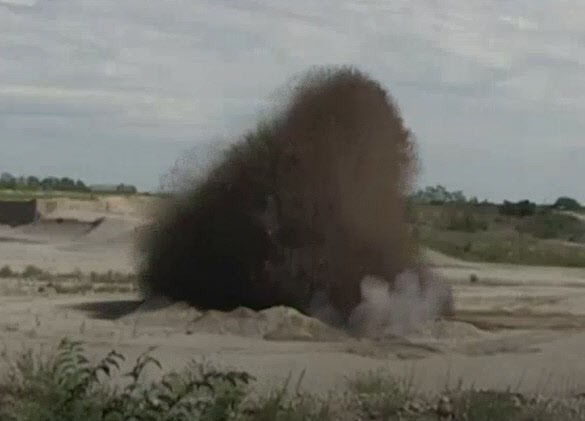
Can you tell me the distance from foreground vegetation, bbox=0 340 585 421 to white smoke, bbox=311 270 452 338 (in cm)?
784

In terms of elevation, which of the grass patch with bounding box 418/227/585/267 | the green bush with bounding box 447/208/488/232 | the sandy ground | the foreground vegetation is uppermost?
the green bush with bounding box 447/208/488/232

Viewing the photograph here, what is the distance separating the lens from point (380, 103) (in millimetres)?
23812

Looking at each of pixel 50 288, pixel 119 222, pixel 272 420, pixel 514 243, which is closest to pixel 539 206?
pixel 514 243

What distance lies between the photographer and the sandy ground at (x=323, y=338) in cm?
1777

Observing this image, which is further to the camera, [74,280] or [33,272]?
[33,272]

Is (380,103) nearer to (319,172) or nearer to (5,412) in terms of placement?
(319,172)

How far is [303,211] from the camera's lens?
22734 mm

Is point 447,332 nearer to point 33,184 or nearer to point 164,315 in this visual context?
point 164,315

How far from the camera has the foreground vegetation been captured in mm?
11039

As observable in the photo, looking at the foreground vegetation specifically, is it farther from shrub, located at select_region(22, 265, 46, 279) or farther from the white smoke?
shrub, located at select_region(22, 265, 46, 279)

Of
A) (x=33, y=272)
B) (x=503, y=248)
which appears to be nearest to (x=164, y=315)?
(x=33, y=272)

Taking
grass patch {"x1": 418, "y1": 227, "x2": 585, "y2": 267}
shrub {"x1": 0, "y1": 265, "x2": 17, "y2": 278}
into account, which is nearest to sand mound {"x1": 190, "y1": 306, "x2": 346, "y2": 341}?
shrub {"x1": 0, "y1": 265, "x2": 17, "y2": 278}

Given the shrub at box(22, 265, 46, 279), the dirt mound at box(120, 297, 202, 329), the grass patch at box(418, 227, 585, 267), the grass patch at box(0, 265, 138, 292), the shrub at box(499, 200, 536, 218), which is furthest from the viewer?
the shrub at box(499, 200, 536, 218)

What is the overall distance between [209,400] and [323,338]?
1025 cm
